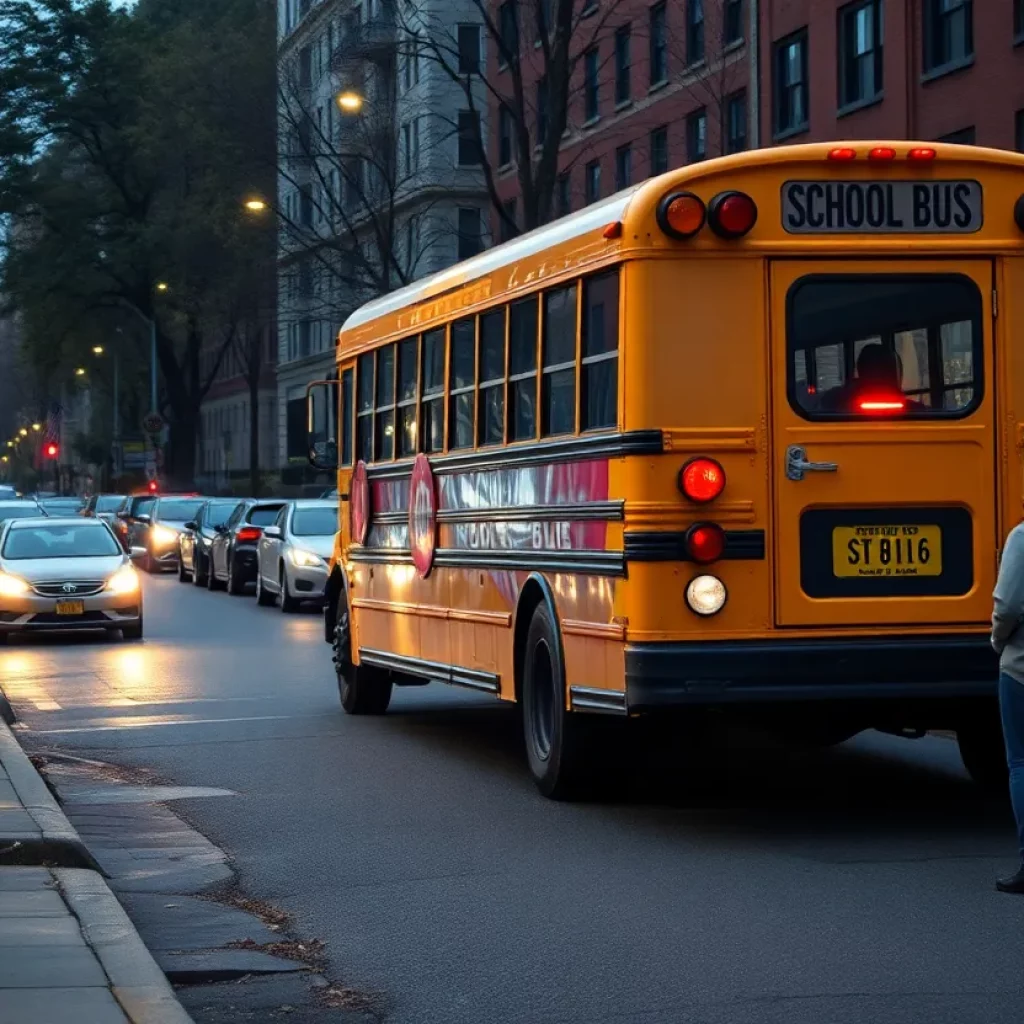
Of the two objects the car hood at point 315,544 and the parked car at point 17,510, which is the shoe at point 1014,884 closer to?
the car hood at point 315,544

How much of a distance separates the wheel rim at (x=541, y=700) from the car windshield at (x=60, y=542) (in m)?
16.6

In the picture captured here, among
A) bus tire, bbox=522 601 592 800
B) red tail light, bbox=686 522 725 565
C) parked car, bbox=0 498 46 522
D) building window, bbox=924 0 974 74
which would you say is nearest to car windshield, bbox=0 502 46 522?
parked car, bbox=0 498 46 522

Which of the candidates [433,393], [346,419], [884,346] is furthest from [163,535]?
[884,346]

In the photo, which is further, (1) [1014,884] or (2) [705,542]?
(2) [705,542]

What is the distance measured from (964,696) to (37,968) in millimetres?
4844

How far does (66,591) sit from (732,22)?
2351 centimetres

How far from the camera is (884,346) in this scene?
423 inches

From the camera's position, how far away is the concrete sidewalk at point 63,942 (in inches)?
261

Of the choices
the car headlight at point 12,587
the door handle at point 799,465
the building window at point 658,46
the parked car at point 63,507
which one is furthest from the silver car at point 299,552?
the parked car at point 63,507

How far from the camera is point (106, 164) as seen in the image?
234ft

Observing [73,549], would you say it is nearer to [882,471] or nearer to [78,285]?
A: [882,471]

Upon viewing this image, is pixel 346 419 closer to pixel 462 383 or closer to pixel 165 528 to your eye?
pixel 462 383

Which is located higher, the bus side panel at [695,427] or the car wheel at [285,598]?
the bus side panel at [695,427]

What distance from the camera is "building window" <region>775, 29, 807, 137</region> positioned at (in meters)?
43.8
